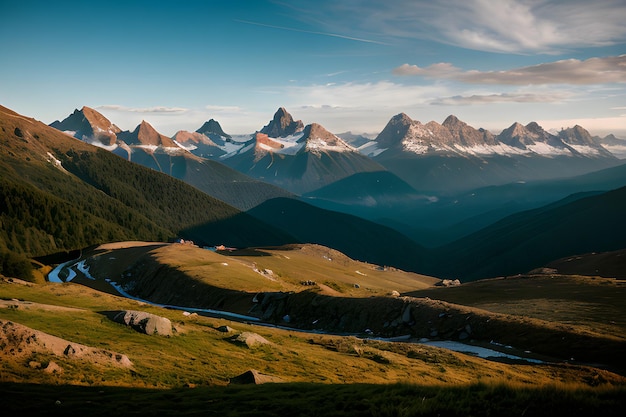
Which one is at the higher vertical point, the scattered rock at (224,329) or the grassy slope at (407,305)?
the scattered rock at (224,329)

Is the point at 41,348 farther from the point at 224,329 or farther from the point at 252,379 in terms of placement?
the point at 224,329

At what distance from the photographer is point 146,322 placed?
45.5 m

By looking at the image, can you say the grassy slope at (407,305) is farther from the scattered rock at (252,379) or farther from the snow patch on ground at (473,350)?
the scattered rock at (252,379)

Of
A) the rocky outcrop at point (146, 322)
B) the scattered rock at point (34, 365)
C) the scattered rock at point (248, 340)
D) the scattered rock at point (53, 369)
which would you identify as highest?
the scattered rock at point (34, 365)

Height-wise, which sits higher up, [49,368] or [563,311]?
[49,368]

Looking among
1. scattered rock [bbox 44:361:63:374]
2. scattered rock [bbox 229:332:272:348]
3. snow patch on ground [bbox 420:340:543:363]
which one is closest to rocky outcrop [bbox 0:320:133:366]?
scattered rock [bbox 44:361:63:374]

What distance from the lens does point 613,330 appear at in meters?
60.8

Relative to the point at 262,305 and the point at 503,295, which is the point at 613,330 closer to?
the point at 503,295

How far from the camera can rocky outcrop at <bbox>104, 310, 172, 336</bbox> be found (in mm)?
44875

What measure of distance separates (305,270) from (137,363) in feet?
477

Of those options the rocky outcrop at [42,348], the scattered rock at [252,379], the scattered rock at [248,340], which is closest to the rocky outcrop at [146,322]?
the scattered rock at [248,340]

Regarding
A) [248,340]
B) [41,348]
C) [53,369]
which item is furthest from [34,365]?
[248,340]

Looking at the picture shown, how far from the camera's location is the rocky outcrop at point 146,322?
A: 44875 millimetres

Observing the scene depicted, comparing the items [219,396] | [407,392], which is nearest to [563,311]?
[407,392]
